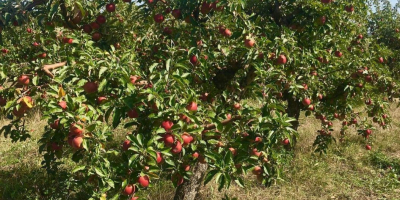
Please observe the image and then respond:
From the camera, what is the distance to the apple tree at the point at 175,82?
187 centimetres

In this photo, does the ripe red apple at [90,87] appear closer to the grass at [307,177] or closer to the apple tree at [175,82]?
the apple tree at [175,82]

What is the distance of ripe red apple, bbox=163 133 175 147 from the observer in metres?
1.78

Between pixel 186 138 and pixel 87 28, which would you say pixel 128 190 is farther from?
pixel 87 28

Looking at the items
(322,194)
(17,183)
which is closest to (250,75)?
(322,194)

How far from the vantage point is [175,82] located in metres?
1.96

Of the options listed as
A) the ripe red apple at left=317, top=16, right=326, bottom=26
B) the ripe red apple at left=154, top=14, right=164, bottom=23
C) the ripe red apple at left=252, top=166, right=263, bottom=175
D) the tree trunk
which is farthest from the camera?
the tree trunk

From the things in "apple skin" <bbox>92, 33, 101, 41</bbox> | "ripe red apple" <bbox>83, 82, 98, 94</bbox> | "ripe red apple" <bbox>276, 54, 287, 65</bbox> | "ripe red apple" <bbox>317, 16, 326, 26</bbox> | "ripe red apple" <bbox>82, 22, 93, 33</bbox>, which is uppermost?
"ripe red apple" <bbox>317, 16, 326, 26</bbox>

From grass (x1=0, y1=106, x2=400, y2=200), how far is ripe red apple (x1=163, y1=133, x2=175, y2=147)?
2320 millimetres

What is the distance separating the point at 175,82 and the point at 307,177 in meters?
3.44

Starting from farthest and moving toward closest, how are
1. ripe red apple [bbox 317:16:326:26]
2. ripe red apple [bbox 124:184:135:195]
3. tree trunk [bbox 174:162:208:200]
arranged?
tree trunk [bbox 174:162:208:200] → ripe red apple [bbox 317:16:326:26] → ripe red apple [bbox 124:184:135:195]

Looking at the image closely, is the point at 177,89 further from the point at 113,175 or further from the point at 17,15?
the point at 17,15

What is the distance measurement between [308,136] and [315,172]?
5.61ft

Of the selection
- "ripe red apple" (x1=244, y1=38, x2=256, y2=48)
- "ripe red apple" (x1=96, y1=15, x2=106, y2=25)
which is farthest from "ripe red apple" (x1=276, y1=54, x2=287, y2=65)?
"ripe red apple" (x1=96, y1=15, x2=106, y2=25)

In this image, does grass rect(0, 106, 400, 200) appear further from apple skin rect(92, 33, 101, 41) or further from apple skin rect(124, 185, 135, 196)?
apple skin rect(124, 185, 135, 196)
